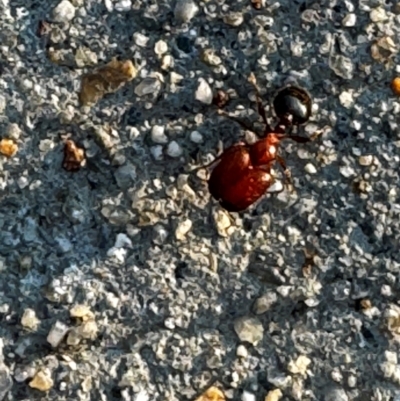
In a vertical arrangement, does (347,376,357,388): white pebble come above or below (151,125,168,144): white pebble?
below

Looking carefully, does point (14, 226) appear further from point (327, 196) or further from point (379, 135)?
point (379, 135)

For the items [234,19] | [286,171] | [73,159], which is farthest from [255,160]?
[73,159]

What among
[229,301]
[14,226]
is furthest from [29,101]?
[229,301]

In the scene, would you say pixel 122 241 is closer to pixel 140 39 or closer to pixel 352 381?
pixel 140 39

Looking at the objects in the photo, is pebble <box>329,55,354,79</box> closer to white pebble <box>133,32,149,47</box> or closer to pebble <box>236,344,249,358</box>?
white pebble <box>133,32,149,47</box>

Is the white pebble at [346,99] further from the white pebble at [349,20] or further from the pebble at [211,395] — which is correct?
the pebble at [211,395]

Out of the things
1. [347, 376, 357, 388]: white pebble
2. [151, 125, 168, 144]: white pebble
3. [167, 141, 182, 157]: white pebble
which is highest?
[151, 125, 168, 144]: white pebble

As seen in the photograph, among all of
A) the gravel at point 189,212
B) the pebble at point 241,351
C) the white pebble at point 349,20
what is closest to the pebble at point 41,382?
the gravel at point 189,212

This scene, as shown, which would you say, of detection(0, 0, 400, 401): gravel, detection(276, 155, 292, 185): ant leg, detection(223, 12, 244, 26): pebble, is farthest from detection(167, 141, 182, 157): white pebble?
detection(223, 12, 244, 26): pebble

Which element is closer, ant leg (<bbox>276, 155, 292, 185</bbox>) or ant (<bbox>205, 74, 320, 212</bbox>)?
ant (<bbox>205, 74, 320, 212</bbox>)
